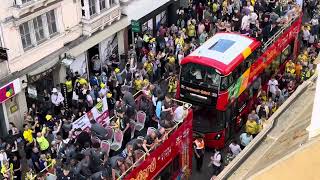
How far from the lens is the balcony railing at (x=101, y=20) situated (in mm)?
25188

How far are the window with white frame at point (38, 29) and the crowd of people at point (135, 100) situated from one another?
89.1 inches

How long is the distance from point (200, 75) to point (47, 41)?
7.15 meters

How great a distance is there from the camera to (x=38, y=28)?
22.6 metres

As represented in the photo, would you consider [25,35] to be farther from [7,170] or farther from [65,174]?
[65,174]

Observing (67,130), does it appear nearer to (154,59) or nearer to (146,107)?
(146,107)

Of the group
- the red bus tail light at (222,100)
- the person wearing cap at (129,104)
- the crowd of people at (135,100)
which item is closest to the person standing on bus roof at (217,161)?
the crowd of people at (135,100)

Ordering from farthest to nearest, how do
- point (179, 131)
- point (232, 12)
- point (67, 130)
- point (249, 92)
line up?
point (232, 12) < point (249, 92) < point (67, 130) < point (179, 131)

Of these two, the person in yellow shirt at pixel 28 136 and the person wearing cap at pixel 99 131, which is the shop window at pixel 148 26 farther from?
the person wearing cap at pixel 99 131

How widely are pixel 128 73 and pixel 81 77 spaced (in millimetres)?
2225

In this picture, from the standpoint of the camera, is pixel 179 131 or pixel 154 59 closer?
pixel 179 131

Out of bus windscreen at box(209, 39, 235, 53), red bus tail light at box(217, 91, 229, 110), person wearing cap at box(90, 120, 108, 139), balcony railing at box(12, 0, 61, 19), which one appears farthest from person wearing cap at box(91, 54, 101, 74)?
person wearing cap at box(90, 120, 108, 139)

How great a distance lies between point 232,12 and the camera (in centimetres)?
3297

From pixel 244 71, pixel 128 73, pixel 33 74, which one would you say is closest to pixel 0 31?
pixel 33 74

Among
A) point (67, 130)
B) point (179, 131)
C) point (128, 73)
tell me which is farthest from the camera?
point (128, 73)
